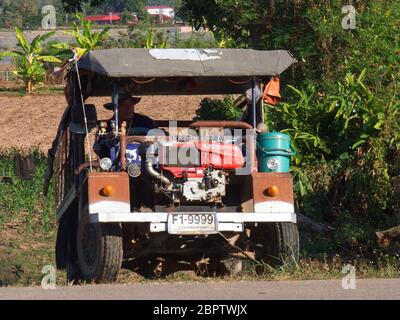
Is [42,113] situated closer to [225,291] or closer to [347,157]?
[347,157]

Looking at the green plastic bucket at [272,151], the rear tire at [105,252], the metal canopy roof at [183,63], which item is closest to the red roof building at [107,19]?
the metal canopy roof at [183,63]

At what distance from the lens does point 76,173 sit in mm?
12203

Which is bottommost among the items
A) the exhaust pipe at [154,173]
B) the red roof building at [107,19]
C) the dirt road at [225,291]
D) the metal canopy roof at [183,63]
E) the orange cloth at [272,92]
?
the dirt road at [225,291]

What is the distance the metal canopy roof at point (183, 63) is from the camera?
38.8 feet

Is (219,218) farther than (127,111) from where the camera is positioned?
No

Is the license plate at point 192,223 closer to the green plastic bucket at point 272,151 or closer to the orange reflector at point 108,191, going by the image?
the orange reflector at point 108,191

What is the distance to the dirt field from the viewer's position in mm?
29062

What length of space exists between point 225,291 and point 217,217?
4.60 ft

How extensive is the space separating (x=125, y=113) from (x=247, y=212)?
1.66 meters

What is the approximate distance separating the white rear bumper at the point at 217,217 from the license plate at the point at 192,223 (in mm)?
50

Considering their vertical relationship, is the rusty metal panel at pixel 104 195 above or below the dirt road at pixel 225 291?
above

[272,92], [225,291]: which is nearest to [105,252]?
[225,291]

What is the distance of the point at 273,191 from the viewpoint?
11.8m
